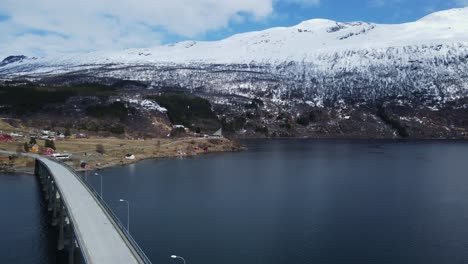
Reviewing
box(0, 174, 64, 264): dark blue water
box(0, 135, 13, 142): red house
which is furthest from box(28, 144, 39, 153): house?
box(0, 174, 64, 264): dark blue water

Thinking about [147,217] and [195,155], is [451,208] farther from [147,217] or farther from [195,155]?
[195,155]

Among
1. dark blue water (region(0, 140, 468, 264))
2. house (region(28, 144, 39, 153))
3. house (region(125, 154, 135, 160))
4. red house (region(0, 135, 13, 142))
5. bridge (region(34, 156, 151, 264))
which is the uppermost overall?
red house (region(0, 135, 13, 142))

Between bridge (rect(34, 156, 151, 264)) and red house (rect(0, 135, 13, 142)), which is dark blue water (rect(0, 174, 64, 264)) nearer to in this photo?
bridge (rect(34, 156, 151, 264))

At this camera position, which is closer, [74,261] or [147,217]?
[74,261]

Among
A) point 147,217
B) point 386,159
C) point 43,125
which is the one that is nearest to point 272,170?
point 386,159

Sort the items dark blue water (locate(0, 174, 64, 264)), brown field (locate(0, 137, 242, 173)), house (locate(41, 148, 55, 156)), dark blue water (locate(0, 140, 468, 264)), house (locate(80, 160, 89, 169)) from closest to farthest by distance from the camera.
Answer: dark blue water (locate(0, 174, 64, 264))
dark blue water (locate(0, 140, 468, 264))
house (locate(80, 160, 89, 169))
house (locate(41, 148, 55, 156))
brown field (locate(0, 137, 242, 173))

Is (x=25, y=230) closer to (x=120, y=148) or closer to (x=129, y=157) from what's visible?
(x=129, y=157)

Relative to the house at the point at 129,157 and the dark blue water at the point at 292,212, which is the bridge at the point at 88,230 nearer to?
the dark blue water at the point at 292,212

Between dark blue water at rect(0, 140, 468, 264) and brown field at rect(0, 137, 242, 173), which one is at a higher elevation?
brown field at rect(0, 137, 242, 173)
